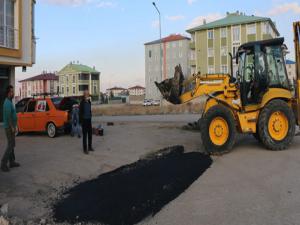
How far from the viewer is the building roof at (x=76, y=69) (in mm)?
138950

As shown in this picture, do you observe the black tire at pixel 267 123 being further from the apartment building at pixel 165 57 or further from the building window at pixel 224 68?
the apartment building at pixel 165 57

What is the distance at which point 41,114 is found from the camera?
59.5 feet

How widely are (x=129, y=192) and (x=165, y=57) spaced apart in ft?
361

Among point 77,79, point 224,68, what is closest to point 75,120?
point 224,68

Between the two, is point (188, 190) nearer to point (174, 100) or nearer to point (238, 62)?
point (174, 100)

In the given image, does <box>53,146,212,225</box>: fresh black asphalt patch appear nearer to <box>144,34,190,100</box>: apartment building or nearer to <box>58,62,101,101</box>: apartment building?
<box>144,34,190,100</box>: apartment building

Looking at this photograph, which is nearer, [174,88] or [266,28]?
[174,88]

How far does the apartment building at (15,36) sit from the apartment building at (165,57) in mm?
86668

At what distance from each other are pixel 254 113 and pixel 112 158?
459 cm

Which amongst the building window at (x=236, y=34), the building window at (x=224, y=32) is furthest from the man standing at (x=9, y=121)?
the building window at (x=224, y=32)

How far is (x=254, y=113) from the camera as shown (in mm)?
12750

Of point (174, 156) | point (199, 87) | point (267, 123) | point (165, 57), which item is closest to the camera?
point (174, 156)

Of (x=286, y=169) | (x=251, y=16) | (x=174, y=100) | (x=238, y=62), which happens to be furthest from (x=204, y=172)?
(x=251, y=16)

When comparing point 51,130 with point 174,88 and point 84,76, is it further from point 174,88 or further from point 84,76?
point 84,76
